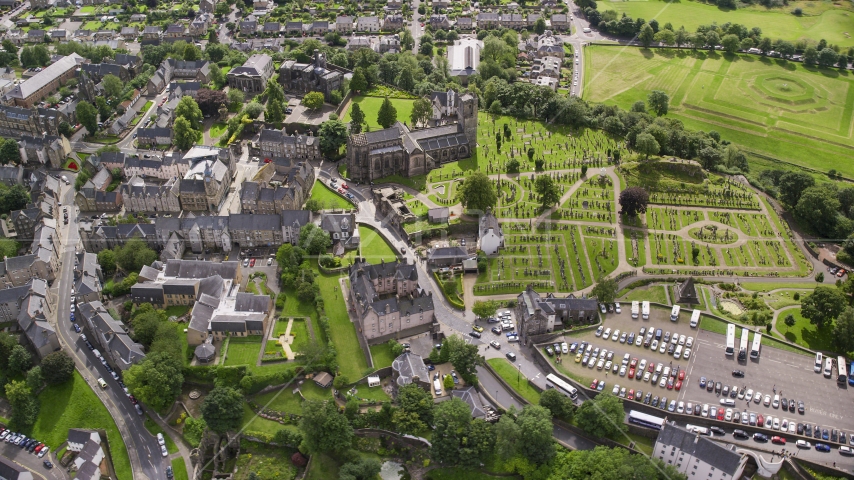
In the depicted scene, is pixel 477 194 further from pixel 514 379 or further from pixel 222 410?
pixel 222 410

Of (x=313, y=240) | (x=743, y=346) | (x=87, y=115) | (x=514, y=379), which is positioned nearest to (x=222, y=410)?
(x=313, y=240)

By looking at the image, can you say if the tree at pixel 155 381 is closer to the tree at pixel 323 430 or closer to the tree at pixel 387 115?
the tree at pixel 323 430

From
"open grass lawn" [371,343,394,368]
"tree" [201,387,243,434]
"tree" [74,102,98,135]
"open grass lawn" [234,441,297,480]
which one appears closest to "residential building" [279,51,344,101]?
"tree" [74,102,98,135]

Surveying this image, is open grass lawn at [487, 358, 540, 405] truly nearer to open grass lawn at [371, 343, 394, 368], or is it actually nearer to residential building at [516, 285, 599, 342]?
residential building at [516, 285, 599, 342]

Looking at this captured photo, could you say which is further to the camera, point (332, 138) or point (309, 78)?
point (309, 78)

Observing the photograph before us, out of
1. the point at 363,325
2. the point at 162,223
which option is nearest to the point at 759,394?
the point at 363,325

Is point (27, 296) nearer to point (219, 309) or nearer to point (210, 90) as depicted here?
point (219, 309)
